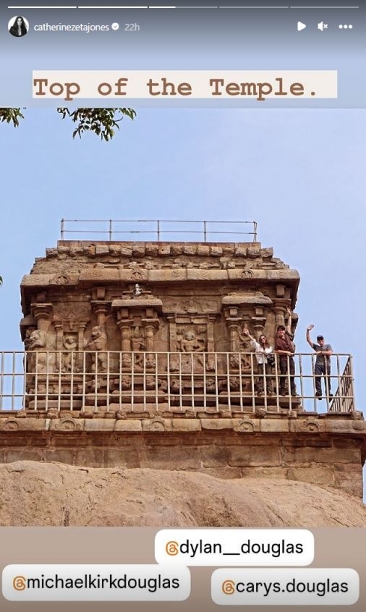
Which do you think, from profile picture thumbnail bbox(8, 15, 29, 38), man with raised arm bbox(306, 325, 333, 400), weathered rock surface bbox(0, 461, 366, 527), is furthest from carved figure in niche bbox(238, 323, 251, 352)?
profile picture thumbnail bbox(8, 15, 29, 38)

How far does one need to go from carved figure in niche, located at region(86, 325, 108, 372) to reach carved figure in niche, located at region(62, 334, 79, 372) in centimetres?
34

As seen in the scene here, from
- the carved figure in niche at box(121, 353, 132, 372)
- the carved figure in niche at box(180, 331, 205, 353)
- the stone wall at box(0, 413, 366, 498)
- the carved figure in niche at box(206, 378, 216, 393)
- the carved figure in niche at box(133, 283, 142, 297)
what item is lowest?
the stone wall at box(0, 413, 366, 498)

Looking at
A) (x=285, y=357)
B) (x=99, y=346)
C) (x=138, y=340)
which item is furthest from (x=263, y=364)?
(x=99, y=346)

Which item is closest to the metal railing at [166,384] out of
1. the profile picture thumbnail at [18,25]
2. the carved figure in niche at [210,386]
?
the carved figure in niche at [210,386]

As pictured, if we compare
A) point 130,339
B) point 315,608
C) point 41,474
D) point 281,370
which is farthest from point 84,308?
point 315,608

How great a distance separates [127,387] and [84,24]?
14157 millimetres

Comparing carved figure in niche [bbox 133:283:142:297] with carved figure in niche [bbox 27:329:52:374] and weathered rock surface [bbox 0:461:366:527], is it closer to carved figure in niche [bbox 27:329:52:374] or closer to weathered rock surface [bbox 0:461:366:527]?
carved figure in niche [bbox 27:329:52:374]

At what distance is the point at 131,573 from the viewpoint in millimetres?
9305

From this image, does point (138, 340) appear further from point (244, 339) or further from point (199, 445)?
point (199, 445)

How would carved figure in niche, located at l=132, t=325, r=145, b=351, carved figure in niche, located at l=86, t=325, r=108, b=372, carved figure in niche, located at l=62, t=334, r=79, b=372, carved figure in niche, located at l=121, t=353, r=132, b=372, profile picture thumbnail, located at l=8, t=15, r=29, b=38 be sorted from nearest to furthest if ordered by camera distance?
profile picture thumbnail, located at l=8, t=15, r=29, b=38 → carved figure in niche, located at l=121, t=353, r=132, b=372 → carved figure in niche, located at l=86, t=325, r=108, b=372 → carved figure in niche, located at l=62, t=334, r=79, b=372 → carved figure in niche, located at l=132, t=325, r=145, b=351

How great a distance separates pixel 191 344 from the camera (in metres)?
25.5

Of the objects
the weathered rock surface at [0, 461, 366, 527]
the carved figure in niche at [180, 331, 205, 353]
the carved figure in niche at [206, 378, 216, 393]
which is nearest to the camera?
the weathered rock surface at [0, 461, 366, 527]

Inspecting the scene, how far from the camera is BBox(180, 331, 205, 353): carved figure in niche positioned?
25469 millimetres

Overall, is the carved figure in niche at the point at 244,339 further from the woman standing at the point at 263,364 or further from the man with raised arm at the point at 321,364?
the man with raised arm at the point at 321,364
